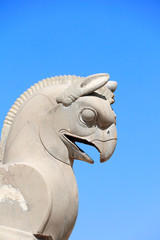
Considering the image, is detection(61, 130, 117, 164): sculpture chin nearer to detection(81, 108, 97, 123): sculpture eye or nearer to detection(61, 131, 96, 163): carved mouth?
detection(61, 131, 96, 163): carved mouth

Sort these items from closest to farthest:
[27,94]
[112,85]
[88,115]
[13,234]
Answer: [13,234], [88,115], [27,94], [112,85]

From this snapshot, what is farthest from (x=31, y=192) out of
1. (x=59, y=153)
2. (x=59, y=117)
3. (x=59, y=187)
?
(x=59, y=117)

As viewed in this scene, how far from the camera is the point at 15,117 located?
5.38 m

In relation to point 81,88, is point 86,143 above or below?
below

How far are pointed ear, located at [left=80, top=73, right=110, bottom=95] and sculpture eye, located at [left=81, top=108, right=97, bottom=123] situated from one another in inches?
9.6

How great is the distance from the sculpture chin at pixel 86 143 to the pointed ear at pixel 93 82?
0.57 meters

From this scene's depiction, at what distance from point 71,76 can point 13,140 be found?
3.71 feet

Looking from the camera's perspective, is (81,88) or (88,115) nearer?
(88,115)

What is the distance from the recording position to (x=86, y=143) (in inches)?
209

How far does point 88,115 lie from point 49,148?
0.61m

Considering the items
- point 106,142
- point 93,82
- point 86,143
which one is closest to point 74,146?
point 86,143

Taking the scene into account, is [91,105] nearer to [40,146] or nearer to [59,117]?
[59,117]

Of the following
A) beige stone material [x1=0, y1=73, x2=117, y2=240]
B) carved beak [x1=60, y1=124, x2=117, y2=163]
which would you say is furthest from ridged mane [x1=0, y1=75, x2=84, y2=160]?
carved beak [x1=60, y1=124, x2=117, y2=163]

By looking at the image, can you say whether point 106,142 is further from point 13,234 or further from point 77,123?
point 13,234
